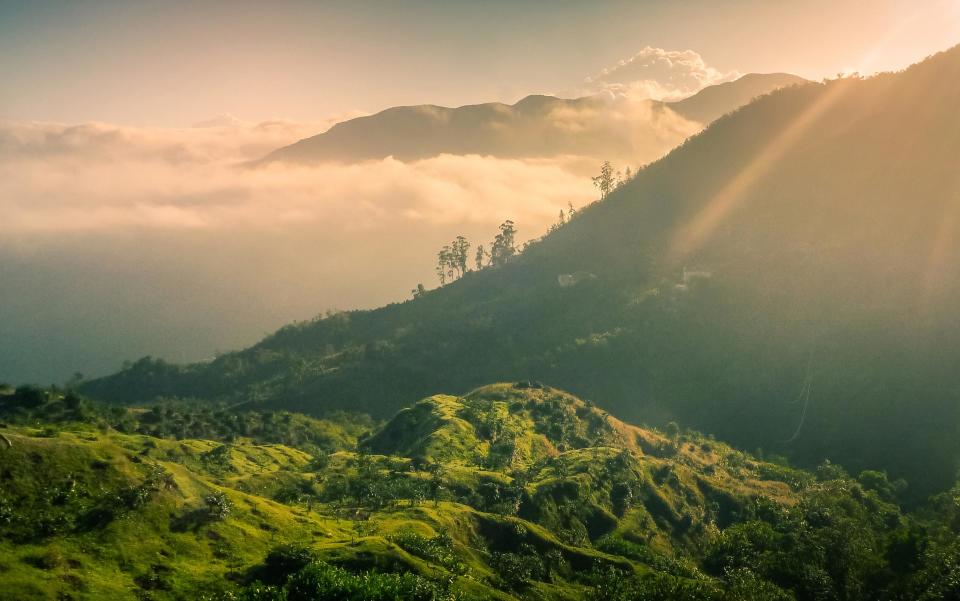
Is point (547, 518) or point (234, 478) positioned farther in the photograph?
point (234, 478)

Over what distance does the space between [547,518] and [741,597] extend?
8292 cm

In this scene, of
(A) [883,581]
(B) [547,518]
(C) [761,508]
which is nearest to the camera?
(A) [883,581]

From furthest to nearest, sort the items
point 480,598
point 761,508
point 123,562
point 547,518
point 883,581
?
point 761,508
point 547,518
point 883,581
point 480,598
point 123,562

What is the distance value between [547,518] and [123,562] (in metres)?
115

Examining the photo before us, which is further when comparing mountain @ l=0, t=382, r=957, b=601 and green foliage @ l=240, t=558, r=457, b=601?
mountain @ l=0, t=382, r=957, b=601

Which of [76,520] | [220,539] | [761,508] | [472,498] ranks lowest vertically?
[761,508]

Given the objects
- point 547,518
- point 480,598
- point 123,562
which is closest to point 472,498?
point 547,518

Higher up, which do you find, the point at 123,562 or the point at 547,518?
the point at 123,562

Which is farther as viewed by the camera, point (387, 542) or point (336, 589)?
point (387, 542)

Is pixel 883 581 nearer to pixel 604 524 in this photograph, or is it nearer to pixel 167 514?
pixel 604 524

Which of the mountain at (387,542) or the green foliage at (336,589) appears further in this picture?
the mountain at (387,542)

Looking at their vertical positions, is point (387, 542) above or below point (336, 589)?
below

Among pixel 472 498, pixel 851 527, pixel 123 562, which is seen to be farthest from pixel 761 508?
pixel 123 562

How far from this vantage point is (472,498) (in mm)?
187750
